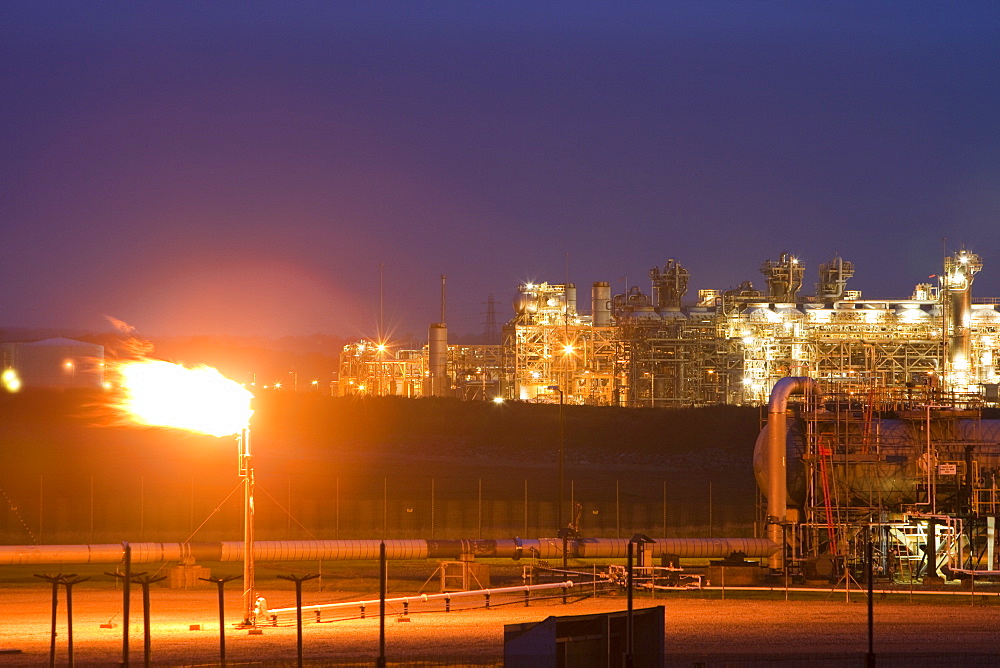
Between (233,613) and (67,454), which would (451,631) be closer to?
(233,613)

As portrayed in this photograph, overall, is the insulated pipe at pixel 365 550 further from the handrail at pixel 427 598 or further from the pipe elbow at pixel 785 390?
the pipe elbow at pixel 785 390

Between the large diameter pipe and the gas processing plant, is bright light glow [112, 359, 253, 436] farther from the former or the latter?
the gas processing plant

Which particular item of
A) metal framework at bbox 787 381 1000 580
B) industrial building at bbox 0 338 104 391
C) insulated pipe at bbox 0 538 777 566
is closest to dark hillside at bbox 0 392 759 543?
insulated pipe at bbox 0 538 777 566

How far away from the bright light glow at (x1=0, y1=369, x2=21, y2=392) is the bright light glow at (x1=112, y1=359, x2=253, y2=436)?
59.8m

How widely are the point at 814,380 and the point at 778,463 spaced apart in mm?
2945

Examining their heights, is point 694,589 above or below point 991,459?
below

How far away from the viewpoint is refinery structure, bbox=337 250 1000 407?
7556cm

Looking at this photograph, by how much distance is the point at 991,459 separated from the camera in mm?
34969

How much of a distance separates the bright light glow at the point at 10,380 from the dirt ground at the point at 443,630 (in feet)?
191

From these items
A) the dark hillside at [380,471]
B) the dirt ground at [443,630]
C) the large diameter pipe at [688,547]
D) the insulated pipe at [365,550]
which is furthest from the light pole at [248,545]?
the large diameter pipe at [688,547]

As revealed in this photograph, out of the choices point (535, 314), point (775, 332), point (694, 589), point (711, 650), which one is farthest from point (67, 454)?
point (711, 650)

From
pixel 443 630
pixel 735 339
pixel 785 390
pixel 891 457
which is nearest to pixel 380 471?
pixel 735 339

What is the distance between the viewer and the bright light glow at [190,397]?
28516 millimetres

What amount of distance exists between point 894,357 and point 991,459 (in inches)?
1738
